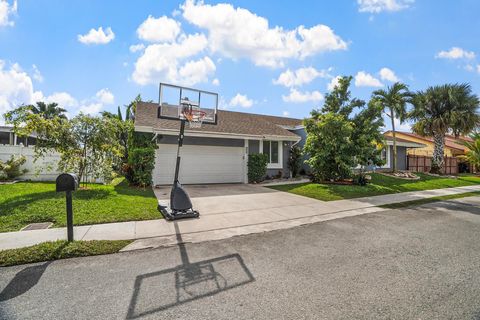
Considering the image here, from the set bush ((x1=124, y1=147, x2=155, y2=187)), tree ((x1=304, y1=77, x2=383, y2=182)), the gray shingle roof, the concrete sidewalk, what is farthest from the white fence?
tree ((x1=304, y1=77, x2=383, y2=182))

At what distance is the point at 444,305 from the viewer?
276cm

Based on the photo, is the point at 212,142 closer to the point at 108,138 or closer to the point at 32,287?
the point at 108,138

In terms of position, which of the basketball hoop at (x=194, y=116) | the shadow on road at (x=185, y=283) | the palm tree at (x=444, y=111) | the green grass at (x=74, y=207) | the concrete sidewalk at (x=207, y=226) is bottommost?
the shadow on road at (x=185, y=283)

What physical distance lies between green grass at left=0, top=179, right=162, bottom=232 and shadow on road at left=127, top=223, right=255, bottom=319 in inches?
116

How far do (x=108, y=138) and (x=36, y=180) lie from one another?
4860 millimetres

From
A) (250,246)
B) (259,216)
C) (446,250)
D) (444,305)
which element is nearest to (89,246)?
(250,246)

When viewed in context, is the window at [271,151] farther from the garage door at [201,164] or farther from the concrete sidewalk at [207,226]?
the concrete sidewalk at [207,226]

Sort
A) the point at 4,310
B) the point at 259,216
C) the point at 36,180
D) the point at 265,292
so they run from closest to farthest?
the point at 4,310 → the point at 265,292 → the point at 259,216 → the point at 36,180

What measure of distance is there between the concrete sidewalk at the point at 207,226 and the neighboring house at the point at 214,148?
542 cm

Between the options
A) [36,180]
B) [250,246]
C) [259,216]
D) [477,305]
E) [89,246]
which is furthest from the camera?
[36,180]

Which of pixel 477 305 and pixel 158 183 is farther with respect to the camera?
pixel 158 183

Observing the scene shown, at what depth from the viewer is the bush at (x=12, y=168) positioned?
33.5ft

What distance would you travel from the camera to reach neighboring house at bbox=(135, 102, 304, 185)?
39.0 ft

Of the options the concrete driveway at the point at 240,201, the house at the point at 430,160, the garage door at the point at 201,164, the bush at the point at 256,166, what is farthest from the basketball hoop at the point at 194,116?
the house at the point at 430,160
